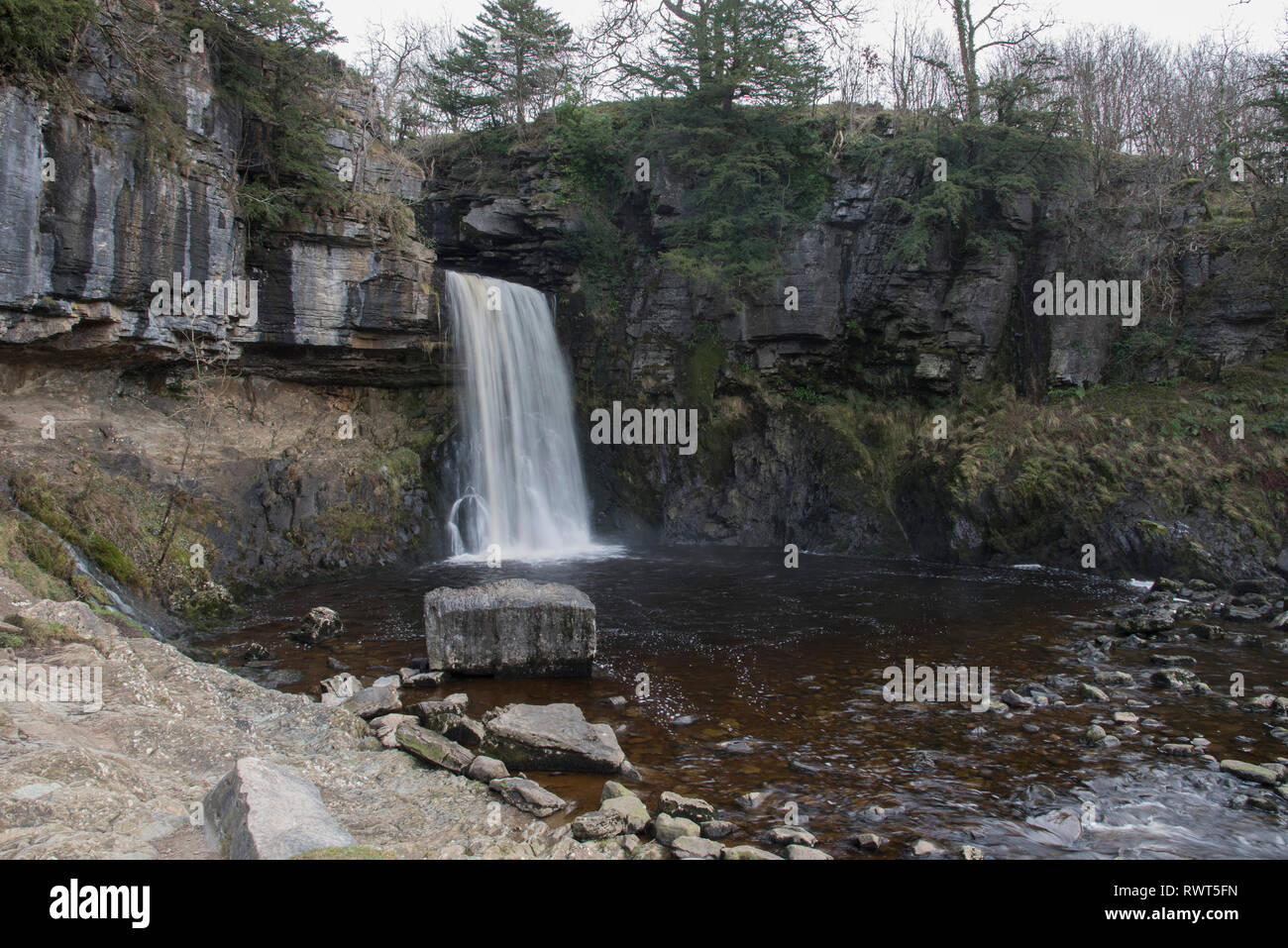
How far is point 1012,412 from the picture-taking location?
708 inches

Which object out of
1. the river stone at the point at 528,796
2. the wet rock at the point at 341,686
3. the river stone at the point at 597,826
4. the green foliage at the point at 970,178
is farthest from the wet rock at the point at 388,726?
the green foliage at the point at 970,178

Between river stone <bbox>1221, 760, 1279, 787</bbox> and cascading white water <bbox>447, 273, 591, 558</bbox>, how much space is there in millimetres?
14337

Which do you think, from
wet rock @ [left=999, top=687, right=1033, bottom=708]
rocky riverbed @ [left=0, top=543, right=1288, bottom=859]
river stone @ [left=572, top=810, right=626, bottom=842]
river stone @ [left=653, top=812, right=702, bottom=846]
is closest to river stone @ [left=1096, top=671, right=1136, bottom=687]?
rocky riverbed @ [left=0, top=543, right=1288, bottom=859]

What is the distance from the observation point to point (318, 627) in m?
10.6

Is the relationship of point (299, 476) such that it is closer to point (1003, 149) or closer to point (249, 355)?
point (249, 355)

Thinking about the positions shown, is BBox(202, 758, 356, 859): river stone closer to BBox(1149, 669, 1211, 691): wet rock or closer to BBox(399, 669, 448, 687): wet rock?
BBox(399, 669, 448, 687): wet rock

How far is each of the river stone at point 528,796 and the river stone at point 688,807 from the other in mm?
801

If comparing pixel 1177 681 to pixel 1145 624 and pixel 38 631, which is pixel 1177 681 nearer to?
pixel 1145 624

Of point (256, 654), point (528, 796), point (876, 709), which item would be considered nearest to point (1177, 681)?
point (876, 709)

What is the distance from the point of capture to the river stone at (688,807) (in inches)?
217

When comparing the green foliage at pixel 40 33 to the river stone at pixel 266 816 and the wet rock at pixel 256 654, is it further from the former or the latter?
the river stone at pixel 266 816

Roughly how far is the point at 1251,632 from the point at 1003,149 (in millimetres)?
13039
